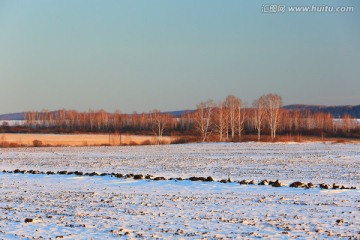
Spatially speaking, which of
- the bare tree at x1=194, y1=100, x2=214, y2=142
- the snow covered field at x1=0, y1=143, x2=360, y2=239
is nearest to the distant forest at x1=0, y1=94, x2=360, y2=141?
the bare tree at x1=194, y1=100, x2=214, y2=142

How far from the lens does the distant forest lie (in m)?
110

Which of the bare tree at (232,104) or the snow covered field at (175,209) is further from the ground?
the bare tree at (232,104)

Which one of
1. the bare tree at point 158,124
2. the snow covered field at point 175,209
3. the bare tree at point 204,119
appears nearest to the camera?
the snow covered field at point 175,209

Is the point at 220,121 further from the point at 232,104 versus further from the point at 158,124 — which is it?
the point at 158,124

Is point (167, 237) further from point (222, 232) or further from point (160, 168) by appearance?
point (160, 168)

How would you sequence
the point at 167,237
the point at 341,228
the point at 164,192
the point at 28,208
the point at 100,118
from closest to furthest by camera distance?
the point at 167,237
the point at 341,228
the point at 28,208
the point at 164,192
the point at 100,118

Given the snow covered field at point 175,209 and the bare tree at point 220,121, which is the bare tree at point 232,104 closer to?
the bare tree at point 220,121

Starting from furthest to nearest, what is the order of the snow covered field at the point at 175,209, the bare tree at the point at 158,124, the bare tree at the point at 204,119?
the bare tree at the point at 158,124 → the bare tree at the point at 204,119 → the snow covered field at the point at 175,209

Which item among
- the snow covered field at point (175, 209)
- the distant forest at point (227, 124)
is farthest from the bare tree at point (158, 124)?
the snow covered field at point (175, 209)

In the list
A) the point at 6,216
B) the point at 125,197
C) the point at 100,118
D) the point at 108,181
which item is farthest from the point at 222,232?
the point at 100,118

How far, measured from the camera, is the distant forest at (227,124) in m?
110

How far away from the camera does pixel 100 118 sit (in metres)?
191

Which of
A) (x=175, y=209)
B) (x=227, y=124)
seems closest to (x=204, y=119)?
(x=227, y=124)

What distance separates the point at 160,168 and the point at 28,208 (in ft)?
59.7
